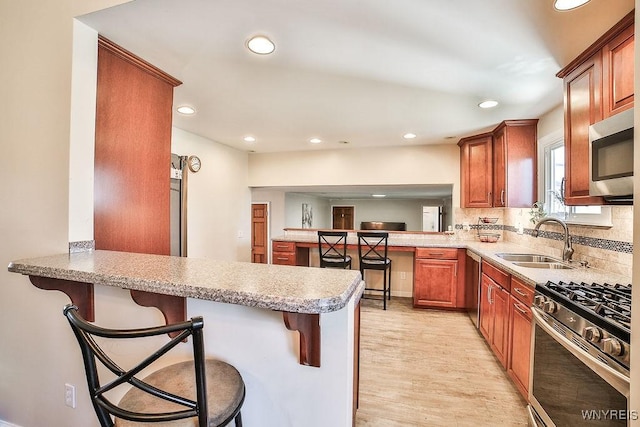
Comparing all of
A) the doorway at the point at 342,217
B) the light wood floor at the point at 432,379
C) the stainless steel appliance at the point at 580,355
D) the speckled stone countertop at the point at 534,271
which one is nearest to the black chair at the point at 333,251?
the speckled stone countertop at the point at 534,271

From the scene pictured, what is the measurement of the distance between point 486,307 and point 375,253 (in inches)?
62.3

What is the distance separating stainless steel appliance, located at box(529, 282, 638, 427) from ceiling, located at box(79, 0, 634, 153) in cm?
139

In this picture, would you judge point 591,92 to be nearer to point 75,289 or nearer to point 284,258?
point 75,289

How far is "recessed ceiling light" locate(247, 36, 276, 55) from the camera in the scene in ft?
5.26

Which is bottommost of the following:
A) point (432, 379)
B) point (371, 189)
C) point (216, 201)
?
point (432, 379)

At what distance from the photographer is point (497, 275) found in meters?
2.48

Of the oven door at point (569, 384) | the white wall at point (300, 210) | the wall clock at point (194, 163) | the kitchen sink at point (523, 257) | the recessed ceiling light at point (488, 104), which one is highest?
the recessed ceiling light at point (488, 104)

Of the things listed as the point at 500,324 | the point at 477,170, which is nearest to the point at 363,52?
the point at 500,324

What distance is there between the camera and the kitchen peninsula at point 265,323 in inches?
36.5

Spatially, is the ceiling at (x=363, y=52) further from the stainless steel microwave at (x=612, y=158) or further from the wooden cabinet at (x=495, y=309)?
the wooden cabinet at (x=495, y=309)

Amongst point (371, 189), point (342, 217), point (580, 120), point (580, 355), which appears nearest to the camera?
point (580, 355)

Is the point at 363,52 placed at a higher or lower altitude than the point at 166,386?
higher

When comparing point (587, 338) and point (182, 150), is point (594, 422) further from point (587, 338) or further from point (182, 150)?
point (182, 150)

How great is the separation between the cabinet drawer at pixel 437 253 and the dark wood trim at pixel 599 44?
7.40 feet
